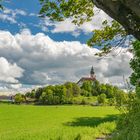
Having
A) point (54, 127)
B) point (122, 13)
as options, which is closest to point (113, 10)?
point (122, 13)

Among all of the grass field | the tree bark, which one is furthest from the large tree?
the grass field

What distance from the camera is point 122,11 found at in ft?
24.0

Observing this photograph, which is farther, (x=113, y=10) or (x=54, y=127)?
(x=54, y=127)

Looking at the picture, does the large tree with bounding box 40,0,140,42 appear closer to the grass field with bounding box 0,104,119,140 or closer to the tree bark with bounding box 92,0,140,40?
the tree bark with bounding box 92,0,140,40

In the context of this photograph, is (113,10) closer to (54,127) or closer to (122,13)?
(122,13)

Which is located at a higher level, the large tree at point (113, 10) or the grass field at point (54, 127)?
the large tree at point (113, 10)

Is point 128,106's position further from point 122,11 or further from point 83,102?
point 83,102

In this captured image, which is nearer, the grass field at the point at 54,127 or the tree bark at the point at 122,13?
the tree bark at the point at 122,13

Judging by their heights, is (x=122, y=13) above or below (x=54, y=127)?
above

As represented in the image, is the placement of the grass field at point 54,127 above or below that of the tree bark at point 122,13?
below

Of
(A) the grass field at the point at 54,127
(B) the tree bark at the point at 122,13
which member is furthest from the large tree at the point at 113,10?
(A) the grass field at the point at 54,127

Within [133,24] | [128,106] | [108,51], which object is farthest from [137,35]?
[108,51]

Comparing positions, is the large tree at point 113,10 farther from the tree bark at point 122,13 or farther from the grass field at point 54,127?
the grass field at point 54,127

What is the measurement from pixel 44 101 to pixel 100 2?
187091mm
